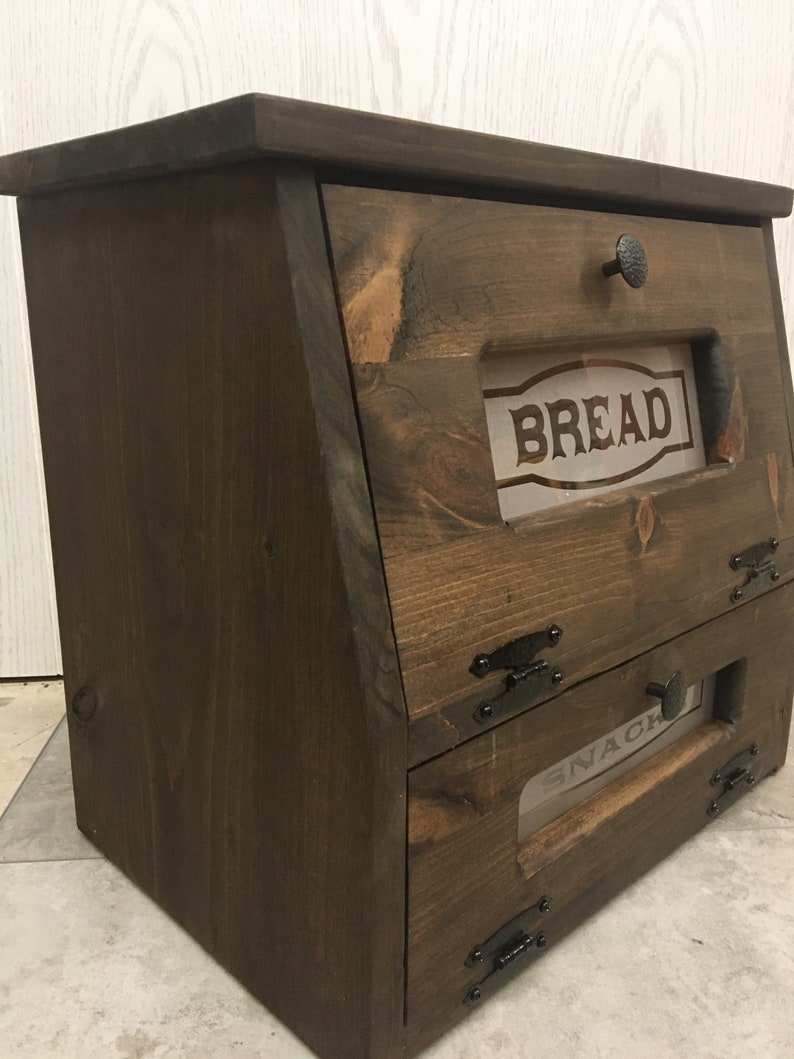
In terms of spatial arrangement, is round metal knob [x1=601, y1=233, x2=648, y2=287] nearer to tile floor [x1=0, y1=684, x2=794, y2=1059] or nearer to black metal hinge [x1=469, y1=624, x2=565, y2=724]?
black metal hinge [x1=469, y1=624, x2=565, y2=724]

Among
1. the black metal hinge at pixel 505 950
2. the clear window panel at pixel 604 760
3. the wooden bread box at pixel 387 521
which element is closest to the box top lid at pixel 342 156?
the wooden bread box at pixel 387 521

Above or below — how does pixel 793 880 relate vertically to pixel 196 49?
below

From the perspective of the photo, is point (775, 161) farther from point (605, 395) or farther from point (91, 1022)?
point (91, 1022)

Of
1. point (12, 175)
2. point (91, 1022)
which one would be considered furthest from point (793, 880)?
point (12, 175)

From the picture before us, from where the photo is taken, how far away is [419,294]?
58 cm

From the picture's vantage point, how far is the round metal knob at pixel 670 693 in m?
0.78

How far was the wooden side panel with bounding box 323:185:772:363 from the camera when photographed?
0.55 m

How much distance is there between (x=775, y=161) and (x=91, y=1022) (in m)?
1.40

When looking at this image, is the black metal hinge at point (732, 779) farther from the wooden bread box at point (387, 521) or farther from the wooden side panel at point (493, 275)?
the wooden side panel at point (493, 275)

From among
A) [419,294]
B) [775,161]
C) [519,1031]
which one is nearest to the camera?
[419,294]

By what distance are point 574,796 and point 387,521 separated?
37 centimetres

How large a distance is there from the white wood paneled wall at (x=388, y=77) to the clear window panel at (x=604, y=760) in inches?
30.5

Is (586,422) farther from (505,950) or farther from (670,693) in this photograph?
(505,950)

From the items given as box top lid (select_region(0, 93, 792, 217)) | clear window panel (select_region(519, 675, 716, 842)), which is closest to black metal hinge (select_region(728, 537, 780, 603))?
clear window panel (select_region(519, 675, 716, 842))
